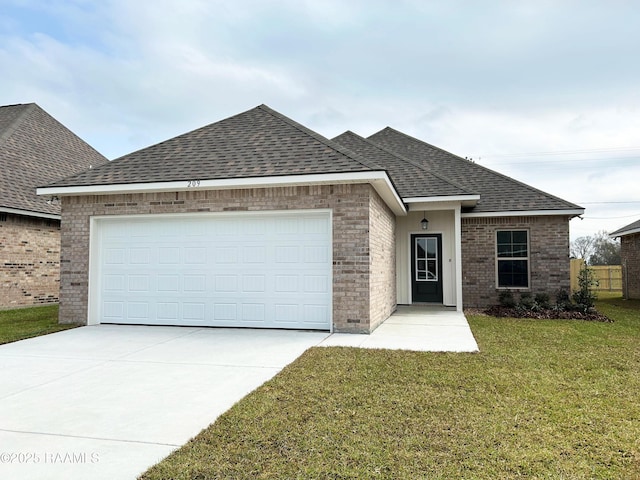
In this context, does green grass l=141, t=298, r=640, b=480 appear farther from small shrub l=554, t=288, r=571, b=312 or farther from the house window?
the house window

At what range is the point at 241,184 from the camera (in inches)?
341

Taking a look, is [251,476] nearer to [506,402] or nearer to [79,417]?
[79,417]

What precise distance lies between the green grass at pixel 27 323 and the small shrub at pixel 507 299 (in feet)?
38.0

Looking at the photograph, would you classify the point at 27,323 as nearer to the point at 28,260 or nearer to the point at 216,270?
the point at 28,260

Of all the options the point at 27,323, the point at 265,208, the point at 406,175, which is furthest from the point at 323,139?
the point at 27,323

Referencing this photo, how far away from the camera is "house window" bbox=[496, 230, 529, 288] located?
13508 mm

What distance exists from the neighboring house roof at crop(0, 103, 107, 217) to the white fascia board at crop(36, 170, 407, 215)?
4.60m

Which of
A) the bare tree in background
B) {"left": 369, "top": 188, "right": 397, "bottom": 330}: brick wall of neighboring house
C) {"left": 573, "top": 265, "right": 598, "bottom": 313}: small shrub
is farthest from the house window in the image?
the bare tree in background

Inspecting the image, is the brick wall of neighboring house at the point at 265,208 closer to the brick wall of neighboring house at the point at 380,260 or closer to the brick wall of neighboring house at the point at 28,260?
the brick wall of neighboring house at the point at 380,260

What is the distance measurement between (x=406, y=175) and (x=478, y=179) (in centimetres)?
325

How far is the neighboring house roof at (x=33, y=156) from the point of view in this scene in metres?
13.2

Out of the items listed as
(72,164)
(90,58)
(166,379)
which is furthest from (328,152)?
(72,164)

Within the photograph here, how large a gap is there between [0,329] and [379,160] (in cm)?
1129

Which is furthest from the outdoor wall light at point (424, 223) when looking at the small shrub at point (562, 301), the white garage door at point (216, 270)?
the white garage door at point (216, 270)
